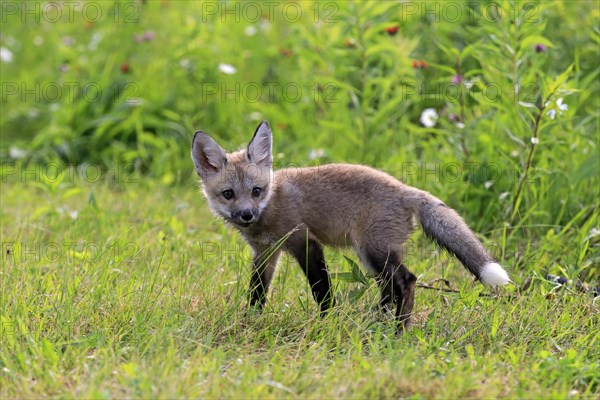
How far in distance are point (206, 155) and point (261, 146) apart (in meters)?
0.33

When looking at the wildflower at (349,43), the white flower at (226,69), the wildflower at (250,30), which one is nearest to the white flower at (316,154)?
the wildflower at (349,43)

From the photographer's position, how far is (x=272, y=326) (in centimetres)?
445

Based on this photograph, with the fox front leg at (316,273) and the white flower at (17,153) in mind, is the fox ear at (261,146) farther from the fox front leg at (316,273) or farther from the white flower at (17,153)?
the white flower at (17,153)

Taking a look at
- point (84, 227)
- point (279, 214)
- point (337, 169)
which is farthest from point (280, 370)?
point (84, 227)

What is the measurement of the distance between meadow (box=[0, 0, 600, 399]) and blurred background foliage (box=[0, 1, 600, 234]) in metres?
0.03

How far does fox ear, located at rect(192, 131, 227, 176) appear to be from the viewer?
506cm

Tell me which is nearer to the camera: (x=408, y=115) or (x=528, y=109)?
(x=528, y=109)

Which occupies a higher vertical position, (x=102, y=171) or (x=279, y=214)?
(x=279, y=214)

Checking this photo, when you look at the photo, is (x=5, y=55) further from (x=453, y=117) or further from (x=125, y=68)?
(x=453, y=117)

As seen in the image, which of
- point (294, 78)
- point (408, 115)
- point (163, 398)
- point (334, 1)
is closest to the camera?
point (163, 398)

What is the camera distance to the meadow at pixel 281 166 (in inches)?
154

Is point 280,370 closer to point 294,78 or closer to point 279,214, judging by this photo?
point 279,214

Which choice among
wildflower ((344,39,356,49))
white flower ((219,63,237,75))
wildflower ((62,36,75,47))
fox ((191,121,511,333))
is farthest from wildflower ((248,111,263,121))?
fox ((191,121,511,333))

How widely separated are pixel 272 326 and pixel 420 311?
Result: 0.96 metres
